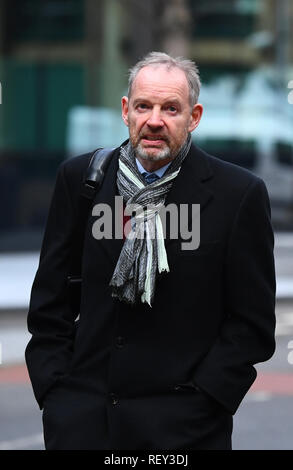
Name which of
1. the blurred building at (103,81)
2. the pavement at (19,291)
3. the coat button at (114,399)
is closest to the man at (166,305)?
the coat button at (114,399)

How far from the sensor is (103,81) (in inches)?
642

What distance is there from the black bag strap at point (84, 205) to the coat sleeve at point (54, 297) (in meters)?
0.02

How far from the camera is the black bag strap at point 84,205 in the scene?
327cm

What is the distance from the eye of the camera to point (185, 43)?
54.6 ft

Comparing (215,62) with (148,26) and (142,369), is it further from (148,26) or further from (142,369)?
(142,369)

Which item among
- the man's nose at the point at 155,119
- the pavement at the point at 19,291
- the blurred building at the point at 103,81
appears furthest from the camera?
the blurred building at the point at 103,81

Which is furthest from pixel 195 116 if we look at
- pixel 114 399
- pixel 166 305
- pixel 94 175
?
pixel 114 399

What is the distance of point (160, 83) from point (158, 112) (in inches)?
3.3

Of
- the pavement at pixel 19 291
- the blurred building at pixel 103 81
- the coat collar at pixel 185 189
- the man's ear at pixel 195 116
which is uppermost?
the man's ear at pixel 195 116

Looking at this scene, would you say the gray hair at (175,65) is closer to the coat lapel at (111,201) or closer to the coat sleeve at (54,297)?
the coat lapel at (111,201)

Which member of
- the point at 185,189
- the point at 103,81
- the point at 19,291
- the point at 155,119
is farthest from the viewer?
the point at 103,81

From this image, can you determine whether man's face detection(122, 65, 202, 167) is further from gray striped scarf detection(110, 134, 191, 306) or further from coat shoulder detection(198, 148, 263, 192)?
coat shoulder detection(198, 148, 263, 192)

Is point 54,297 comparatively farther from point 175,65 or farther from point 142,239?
point 175,65

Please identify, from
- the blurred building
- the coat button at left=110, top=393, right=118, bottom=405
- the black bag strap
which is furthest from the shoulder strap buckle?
the blurred building
